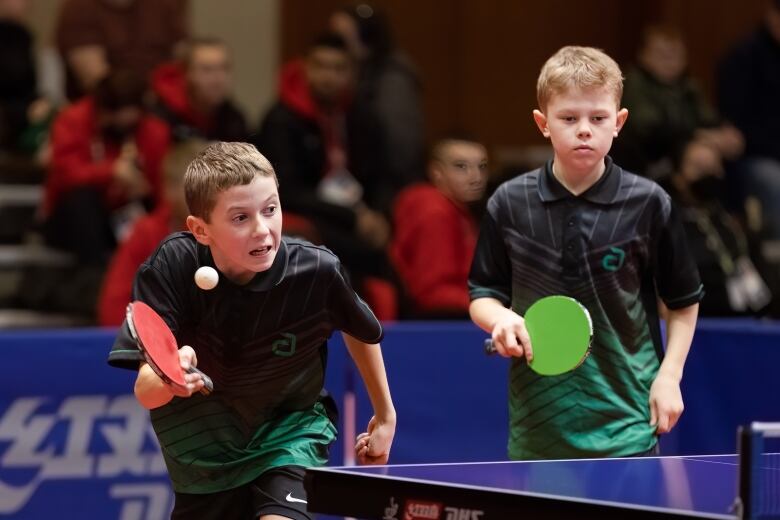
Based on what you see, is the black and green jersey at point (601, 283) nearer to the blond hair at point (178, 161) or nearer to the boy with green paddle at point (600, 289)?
the boy with green paddle at point (600, 289)

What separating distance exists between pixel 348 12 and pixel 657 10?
12.8ft

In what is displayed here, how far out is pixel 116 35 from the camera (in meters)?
8.97

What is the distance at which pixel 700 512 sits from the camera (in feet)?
9.00

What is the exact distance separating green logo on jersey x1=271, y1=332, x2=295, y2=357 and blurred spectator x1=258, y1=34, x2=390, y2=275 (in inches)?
146

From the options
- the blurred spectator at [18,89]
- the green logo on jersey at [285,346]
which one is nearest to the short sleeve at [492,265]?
the green logo on jersey at [285,346]

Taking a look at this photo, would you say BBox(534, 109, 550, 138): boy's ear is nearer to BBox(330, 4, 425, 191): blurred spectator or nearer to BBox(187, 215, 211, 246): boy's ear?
BBox(187, 215, 211, 246): boy's ear

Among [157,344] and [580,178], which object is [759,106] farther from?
[157,344]

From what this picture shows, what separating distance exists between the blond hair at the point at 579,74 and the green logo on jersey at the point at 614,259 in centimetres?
41

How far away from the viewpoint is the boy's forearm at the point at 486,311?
394cm

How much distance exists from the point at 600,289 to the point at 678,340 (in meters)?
0.26

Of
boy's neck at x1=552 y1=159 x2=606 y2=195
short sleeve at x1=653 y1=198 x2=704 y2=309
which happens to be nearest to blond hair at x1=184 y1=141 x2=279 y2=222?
boy's neck at x1=552 y1=159 x2=606 y2=195

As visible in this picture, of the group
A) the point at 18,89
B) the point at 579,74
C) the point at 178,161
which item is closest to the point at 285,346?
the point at 579,74

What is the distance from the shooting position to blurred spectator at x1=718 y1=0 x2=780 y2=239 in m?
9.18

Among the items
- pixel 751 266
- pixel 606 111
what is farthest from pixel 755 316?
pixel 606 111
